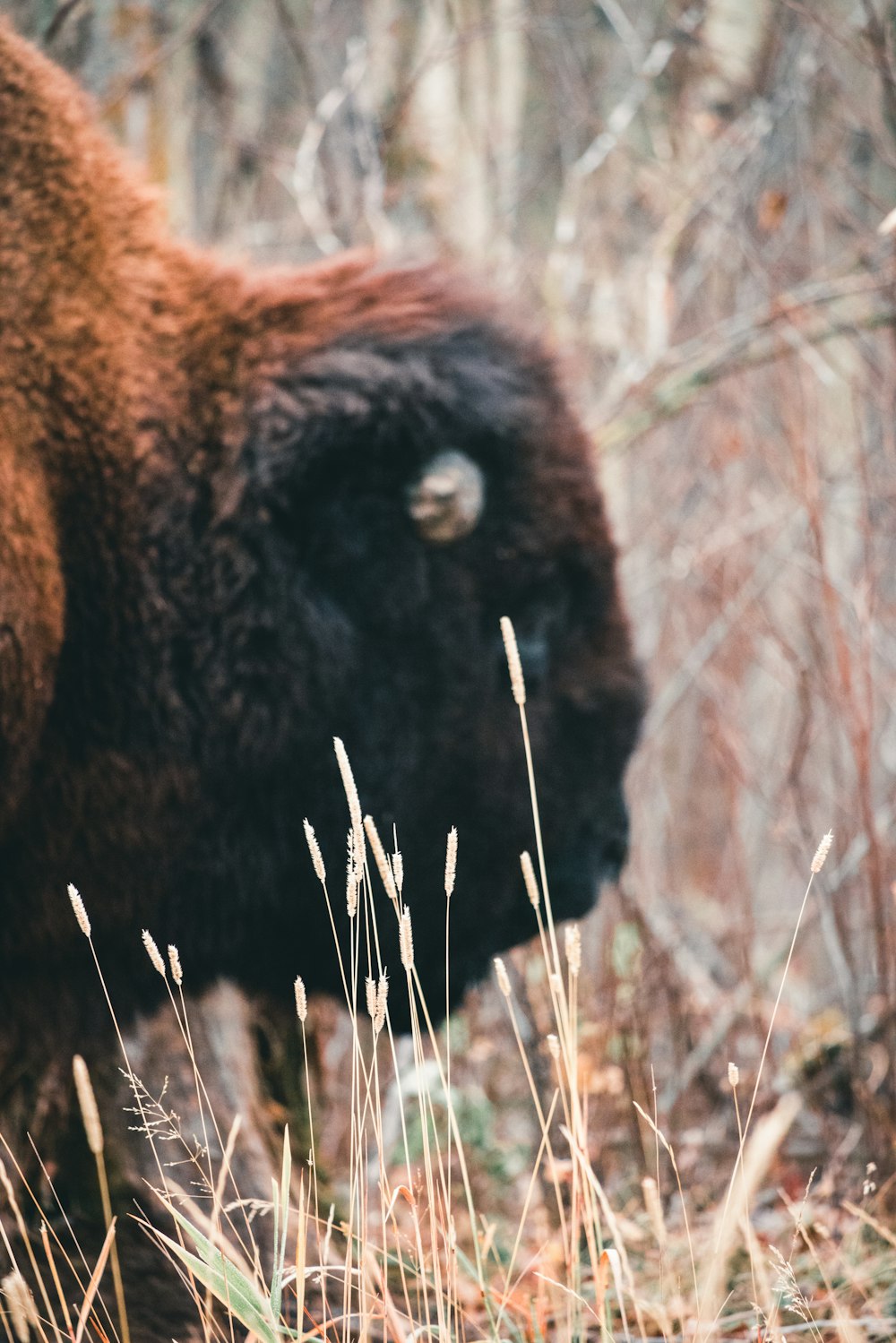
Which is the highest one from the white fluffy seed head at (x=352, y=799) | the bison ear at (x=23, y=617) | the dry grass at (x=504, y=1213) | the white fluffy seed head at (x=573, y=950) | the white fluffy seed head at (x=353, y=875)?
the bison ear at (x=23, y=617)

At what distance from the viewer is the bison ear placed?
2.38 meters

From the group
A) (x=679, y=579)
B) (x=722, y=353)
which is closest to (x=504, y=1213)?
(x=679, y=579)

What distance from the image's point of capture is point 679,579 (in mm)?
4953

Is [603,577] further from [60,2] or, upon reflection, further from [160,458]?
[60,2]

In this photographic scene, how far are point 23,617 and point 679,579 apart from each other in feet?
10.1

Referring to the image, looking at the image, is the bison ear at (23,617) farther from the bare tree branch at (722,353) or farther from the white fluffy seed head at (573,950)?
the bare tree branch at (722,353)

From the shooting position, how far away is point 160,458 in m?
2.61

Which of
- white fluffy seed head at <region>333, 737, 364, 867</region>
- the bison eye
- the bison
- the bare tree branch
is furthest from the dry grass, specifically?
the bare tree branch

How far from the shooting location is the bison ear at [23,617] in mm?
2381

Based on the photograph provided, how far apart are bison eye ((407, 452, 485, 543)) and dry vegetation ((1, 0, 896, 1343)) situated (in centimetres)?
78

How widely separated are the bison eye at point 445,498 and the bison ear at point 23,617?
75 centimetres

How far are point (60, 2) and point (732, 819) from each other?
312cm

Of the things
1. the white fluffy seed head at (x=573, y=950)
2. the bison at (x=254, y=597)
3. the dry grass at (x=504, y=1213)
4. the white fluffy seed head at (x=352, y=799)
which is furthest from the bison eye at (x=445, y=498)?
the white fluffy seed head at (x=573, y=950)

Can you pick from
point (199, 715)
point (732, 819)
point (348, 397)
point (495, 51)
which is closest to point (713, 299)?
point (495, 51)
